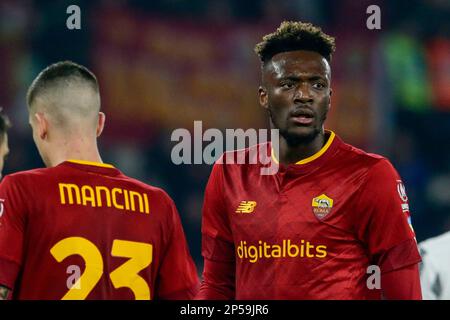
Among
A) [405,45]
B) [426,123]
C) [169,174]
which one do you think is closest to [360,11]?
[405,45]

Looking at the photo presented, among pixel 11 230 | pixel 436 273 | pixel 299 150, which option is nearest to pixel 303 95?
pixel 299 150

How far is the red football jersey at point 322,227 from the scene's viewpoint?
4.11 m

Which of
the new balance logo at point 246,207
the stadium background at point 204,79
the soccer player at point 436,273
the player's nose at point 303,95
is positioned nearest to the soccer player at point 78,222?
the new balance logo at point 246,207

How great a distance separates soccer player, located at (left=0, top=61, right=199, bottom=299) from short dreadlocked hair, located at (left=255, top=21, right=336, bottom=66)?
851 millimetres

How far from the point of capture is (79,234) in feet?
13.0

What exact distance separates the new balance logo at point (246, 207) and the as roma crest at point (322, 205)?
286mm

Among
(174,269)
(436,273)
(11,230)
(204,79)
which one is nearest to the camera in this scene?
(11,230)

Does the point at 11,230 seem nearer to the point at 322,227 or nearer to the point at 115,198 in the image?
the point at 115,198

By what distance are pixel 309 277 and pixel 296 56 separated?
101 centimetres

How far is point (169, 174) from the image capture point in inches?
427

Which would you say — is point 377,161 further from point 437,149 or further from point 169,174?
point 437,149

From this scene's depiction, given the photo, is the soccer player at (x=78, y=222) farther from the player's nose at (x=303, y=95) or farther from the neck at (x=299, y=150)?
the player's nose at (x=303, y=95)

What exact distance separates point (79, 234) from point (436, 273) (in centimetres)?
220

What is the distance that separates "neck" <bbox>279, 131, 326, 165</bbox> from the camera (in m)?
4.41
